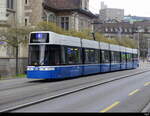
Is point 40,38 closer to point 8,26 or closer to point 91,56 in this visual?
point 91,56

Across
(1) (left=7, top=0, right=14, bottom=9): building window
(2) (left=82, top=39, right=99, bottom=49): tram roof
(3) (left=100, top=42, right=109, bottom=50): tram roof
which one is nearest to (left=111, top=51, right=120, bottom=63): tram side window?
(3) (left=100, top=42, right=109, bottom=50): tram roof

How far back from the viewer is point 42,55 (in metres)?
24.0

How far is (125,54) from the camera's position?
159 feet

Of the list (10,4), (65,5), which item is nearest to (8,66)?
Answer: (10,4)

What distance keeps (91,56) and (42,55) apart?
32.3 ft

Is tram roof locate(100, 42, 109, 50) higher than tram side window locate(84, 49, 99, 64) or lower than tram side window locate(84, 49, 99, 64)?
higher

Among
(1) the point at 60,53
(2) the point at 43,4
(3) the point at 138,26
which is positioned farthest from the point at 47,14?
(3) the point at 138,26

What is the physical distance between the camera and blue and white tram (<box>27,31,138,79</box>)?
24.0m

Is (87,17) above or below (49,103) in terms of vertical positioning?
above

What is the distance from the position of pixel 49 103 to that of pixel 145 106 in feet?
11.4

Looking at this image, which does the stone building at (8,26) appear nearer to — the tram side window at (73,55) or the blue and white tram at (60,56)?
the blue and white tram at (60,56)

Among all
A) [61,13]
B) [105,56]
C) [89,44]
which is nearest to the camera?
[89,44]

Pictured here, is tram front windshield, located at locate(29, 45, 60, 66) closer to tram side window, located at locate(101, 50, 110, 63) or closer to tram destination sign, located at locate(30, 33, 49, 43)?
tram destination sign, located at locate(30, 33, 49, 43)

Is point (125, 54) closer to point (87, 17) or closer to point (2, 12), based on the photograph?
point (2, 12)
